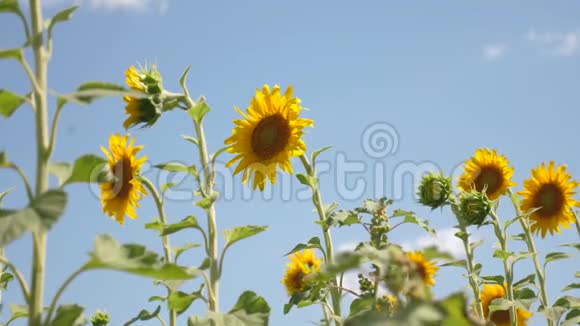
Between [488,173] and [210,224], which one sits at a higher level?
[488,173]

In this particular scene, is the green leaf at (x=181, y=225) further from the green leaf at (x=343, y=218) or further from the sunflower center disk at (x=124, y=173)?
the sunflower center disk at (x=124, y=173)

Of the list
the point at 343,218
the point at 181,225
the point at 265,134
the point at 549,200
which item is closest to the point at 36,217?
the point at 181,225

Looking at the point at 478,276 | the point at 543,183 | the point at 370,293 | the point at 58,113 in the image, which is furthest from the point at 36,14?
the point at 543,183

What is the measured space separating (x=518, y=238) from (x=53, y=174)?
3876 mm

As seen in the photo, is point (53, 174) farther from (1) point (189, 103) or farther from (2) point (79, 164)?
(1) point (189, 103)

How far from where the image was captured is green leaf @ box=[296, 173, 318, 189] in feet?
11.5

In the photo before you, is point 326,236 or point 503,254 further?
point 503,254

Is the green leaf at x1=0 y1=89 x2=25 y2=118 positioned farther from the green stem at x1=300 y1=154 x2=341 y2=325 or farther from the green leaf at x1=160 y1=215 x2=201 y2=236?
the green stem at x1=300 y1=154 x2=341 y2=325

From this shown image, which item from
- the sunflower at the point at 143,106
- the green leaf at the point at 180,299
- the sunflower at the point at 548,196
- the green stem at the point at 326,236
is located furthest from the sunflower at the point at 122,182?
the sunflower at the point at 548,196

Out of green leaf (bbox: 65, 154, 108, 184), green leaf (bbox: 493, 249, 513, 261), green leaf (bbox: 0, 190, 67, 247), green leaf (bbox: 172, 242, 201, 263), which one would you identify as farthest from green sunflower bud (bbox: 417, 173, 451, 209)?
green leaf (bbox: 0, 190, 67, 247)

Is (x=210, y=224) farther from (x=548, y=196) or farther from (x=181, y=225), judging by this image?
(x=548, y=196)

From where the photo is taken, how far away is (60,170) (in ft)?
6.08

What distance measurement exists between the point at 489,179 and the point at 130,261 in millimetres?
4539

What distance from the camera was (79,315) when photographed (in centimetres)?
176
